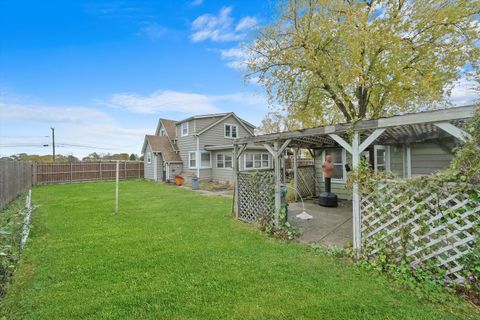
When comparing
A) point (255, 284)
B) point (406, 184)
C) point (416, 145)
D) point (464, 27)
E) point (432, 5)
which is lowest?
point (255, 284)

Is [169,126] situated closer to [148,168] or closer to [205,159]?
[148,168]

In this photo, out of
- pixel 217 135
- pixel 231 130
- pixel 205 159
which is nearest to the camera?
pixel 205 159

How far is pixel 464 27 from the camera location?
23.8ft

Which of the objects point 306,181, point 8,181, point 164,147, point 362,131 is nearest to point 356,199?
point 362,131

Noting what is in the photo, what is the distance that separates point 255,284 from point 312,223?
10.6ft

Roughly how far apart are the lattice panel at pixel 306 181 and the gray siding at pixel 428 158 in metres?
3.67

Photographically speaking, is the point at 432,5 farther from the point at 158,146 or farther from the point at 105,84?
the point at 158,146

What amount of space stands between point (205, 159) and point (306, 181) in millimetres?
9241

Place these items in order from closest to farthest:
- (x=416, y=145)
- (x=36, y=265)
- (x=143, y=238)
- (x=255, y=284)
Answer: (x=255, y=284) → (x=36, y=265) → (x=143, y=238) → (x=416, y=145)

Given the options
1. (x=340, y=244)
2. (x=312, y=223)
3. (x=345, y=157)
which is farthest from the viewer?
(x=345, y=157)

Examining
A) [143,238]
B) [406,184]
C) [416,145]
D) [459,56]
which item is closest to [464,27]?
[459,56]

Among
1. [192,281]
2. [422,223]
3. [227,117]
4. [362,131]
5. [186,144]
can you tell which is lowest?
[192,281]

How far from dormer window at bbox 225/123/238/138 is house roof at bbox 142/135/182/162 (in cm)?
459

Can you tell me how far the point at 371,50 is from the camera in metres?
7.96
